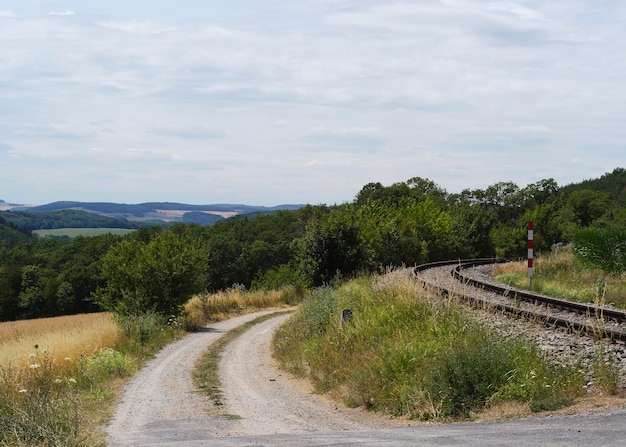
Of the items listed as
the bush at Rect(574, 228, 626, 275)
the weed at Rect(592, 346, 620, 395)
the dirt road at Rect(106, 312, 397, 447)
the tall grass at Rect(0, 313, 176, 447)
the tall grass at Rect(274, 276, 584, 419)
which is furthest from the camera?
the bush at Rect(574, 228, 626, 275)

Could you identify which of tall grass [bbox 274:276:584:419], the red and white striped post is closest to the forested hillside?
the red and white striped post

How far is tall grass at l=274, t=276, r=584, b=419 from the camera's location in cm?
941

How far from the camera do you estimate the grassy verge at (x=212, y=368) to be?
13938 millimetres

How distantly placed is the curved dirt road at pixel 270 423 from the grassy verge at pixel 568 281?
7906mm

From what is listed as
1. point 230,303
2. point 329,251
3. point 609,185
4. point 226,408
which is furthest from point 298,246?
point 609,185

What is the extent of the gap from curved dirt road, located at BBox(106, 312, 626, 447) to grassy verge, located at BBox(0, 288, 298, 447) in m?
0.52

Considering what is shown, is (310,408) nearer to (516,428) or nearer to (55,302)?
(516,428)

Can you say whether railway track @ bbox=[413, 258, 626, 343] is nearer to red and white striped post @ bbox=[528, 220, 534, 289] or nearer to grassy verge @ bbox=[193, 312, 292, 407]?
red and white striped post @ bbox=[528, 220, 534, 289]

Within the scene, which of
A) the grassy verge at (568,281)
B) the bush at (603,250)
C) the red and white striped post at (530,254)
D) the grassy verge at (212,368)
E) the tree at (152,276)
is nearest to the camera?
the grassy verge at (212,368)

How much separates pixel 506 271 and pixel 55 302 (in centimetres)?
8711

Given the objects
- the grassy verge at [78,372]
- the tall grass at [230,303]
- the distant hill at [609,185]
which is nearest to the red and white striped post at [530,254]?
the grassy verge at [78,372]

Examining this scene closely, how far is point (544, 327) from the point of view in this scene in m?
13.2

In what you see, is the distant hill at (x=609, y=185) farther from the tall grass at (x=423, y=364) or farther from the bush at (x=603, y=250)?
the tall grass at (x=423, y=364)

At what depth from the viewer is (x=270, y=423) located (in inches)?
412
